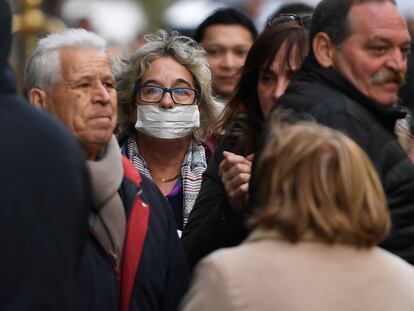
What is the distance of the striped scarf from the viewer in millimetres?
6684

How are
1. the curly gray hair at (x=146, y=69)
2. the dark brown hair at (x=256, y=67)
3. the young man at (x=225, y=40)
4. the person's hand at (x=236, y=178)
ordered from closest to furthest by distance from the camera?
the person's hand at (x=236, y=178) → the dark brown hair at (x=256, y=67) → the curly gray hair at (x=146, y=69) → the young man at (x=225, y=40)

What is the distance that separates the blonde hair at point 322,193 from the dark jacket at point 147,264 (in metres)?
1.11

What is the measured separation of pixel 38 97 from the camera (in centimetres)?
575

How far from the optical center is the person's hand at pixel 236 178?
5555mm

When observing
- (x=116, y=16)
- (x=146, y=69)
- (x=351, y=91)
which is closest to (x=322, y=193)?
(x=351, y=91)

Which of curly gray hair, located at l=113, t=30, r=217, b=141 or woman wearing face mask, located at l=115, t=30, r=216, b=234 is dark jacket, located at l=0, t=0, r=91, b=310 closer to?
woman wearing face mask, located at l=115, t=30, r=216, b=234

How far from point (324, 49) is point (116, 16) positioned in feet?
56.2

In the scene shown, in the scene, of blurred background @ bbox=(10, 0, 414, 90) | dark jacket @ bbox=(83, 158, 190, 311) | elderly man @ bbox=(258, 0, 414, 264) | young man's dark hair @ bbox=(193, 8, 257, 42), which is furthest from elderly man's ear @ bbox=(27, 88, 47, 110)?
young man's dark hair @ bbox=(193, 8, 257, 42)

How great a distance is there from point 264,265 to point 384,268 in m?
0.38

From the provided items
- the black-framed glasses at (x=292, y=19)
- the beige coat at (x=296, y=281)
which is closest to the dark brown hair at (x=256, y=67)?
the black-framed glasses at (x=292, y=19)

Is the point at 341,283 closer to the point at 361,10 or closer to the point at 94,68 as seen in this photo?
the point at 361,10

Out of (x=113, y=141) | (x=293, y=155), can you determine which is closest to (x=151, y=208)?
(x=113, y=141)

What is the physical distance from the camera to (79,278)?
4.71 metres

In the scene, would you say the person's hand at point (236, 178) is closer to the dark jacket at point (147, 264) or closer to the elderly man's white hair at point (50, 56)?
the dark jacket at point (147, 264)
